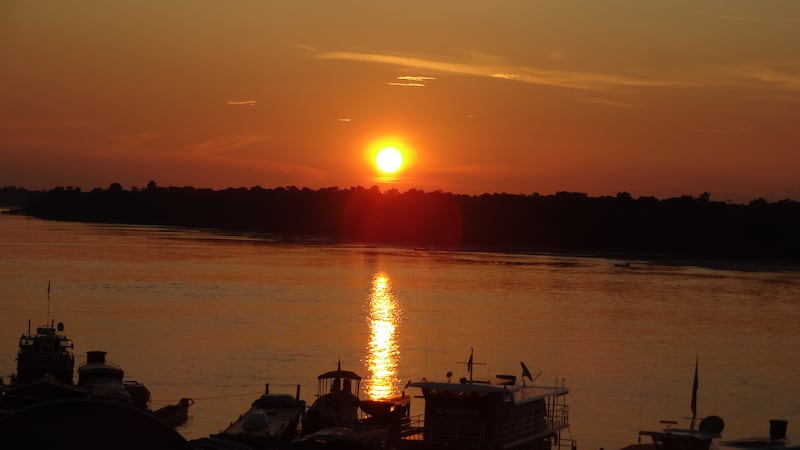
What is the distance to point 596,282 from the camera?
109 m

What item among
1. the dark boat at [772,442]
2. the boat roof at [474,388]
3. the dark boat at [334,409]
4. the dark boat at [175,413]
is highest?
the boat roof at [474,388]

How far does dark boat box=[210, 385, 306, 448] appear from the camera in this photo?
36.6 m

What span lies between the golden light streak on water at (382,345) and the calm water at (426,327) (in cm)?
14

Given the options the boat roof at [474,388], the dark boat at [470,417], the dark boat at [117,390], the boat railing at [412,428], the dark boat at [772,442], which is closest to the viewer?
the dark boat at [772,442]

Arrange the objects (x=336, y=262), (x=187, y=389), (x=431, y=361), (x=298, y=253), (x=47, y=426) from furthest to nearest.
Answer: (x=298, y=253) < (x=336, y=262) < (x=431, y=361) < (x=187, y=389) < (x=47, y=426)

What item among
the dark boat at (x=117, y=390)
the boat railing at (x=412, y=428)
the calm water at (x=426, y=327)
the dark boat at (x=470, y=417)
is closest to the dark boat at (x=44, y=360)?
the dark boat at (x=117, y=390)

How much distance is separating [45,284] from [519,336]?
4477cm

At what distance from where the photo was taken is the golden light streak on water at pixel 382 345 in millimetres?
50094

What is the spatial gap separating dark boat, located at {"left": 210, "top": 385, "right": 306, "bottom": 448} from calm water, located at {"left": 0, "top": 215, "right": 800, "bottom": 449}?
2.26m

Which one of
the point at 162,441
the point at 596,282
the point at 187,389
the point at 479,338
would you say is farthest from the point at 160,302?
the point at 162,441

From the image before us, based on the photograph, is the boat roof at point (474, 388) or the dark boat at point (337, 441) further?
the boat roof at point (474, 388)

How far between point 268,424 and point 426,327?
34501mm

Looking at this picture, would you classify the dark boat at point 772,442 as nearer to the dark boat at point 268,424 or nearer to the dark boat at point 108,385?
the dark boat at point 268,424

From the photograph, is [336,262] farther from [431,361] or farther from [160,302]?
[431,361]
